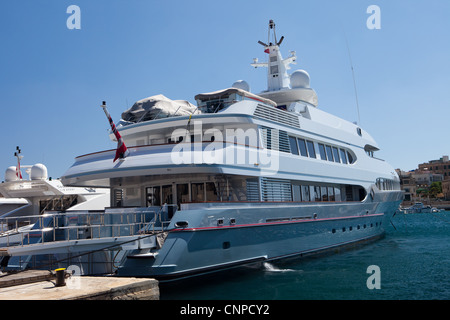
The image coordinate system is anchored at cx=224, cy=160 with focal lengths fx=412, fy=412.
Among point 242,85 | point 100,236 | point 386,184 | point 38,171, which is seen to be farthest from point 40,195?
point 386,184

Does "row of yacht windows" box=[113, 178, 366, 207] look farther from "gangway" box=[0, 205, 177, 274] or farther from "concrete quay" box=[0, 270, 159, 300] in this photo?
"concrete quay" box=[0, 270, 159, 300]

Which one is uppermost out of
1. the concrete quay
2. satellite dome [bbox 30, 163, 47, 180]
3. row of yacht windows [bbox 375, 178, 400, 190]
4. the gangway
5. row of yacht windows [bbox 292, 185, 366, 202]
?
satellite dome [bbox 30, 163, 47, 180]

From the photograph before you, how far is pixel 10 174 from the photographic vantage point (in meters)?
37.5

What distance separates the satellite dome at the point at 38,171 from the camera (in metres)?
35.4

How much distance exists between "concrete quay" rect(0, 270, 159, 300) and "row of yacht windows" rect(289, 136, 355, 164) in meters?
10.2

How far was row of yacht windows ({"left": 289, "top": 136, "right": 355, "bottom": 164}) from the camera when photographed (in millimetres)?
17156

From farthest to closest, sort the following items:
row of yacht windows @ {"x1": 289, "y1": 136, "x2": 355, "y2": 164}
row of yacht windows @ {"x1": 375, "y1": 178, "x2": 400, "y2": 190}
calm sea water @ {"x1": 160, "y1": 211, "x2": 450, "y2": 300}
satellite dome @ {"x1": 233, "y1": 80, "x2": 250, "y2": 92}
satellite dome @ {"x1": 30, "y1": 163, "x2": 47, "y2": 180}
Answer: satellite dome @ {"x1": 30, "y1": 163, "x2": 47, "y2": 180} → row of yacht windows @ {"x1": 375, "y1": 178, "x2": 400, "y2": 190} → satellite dome @ {"x1": 233, "y1": 80, "x2": 250, "y2": 92} → row of yacht windows @ {"x1": 289, "y1": 136, "x2": 355, "y2": 164} → calm sea water @ {"x1": 160, "y1": 211, "x2": 450, "y2": 300}

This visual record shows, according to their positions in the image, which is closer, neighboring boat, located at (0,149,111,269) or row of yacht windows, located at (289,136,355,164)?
row of yacht windows, located at (289,136,355,164)

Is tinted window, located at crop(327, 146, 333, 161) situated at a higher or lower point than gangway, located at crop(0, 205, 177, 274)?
higher

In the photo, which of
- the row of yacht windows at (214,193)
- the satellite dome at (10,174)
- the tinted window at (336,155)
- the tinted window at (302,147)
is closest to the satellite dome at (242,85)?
the tinted window at (336,155)

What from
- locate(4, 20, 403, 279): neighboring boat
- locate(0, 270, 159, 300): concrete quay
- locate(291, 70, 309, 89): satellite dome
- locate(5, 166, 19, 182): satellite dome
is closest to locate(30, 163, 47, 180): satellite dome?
locate(5, 166, 19, 182): satellite dome

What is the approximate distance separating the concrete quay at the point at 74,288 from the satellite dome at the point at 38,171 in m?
28.5

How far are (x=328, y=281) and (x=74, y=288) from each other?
25.7 ft
